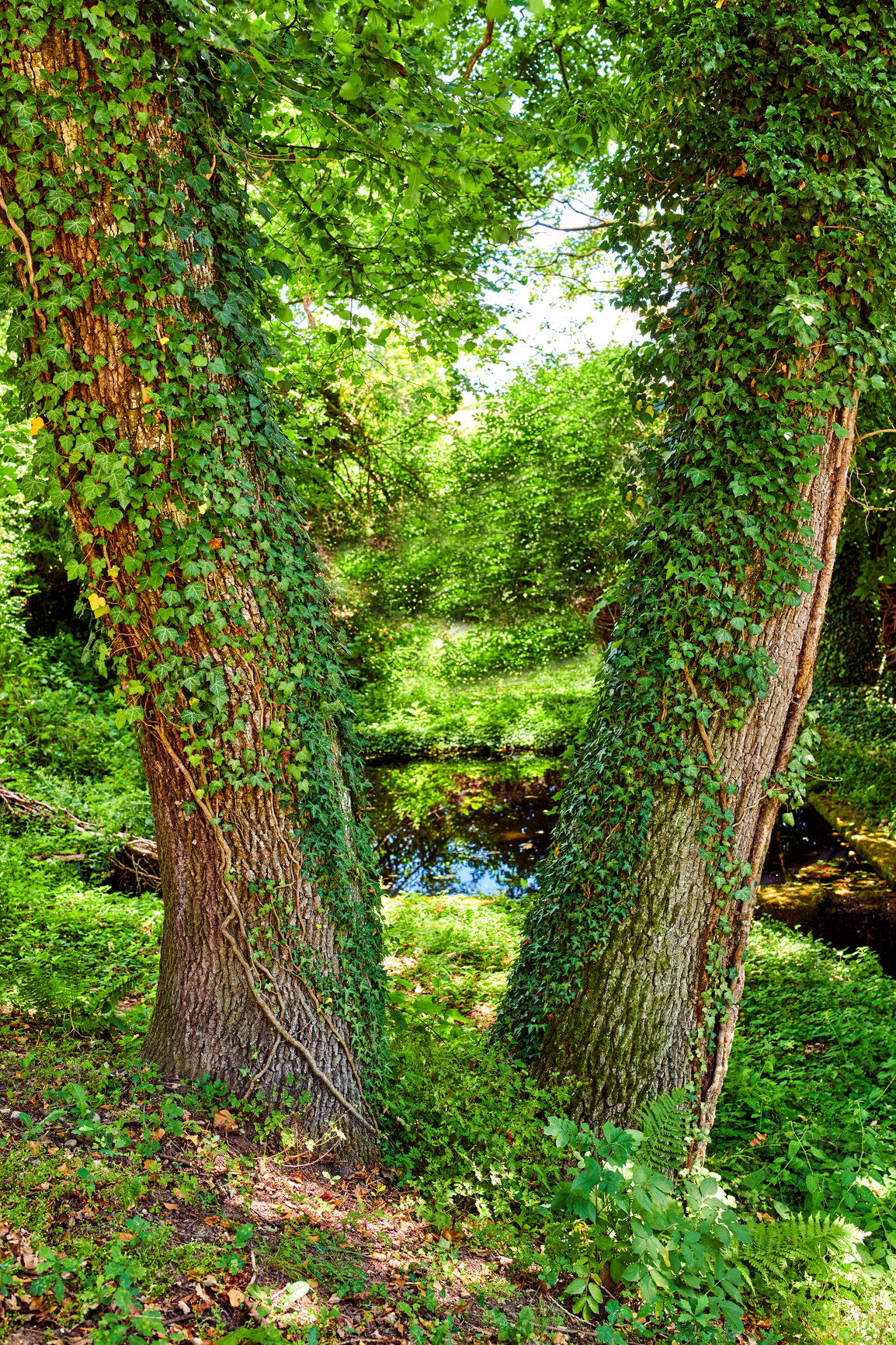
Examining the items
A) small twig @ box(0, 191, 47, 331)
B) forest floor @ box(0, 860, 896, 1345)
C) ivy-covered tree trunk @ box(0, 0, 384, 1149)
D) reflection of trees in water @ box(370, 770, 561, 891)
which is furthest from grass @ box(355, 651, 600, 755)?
small twig @ box(0, 191, 47, 331)

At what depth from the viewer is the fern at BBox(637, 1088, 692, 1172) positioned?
3064 millimetres

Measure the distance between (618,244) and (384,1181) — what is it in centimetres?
474

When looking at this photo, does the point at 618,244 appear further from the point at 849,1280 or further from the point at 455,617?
the point at 455,617

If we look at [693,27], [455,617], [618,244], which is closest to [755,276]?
[693,27]

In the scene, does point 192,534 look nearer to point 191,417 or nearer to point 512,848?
point 191,417

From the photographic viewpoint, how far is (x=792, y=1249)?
10.1 ft

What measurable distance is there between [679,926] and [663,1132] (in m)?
0.75

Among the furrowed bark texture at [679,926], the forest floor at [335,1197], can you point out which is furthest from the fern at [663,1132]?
the forest floor at [335,1197]

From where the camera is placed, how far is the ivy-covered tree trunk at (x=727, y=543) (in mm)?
3219

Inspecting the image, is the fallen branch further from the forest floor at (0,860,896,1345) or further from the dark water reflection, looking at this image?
the dark water reflection

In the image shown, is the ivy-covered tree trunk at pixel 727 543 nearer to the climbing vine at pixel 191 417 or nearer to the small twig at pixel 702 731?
the small twig at pixel 702 731

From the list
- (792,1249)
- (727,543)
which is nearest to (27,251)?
(727,543)

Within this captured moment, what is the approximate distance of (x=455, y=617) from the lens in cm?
1692

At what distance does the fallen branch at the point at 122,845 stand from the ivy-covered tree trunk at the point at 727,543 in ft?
14.0
